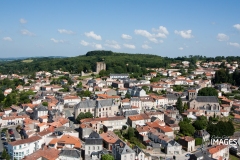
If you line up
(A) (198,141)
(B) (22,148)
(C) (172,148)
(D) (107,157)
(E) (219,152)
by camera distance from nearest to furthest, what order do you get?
(D) (107,157) → (B) (22,148) → (E) (219,152) → (C) (172,148) → (A) (198,141)

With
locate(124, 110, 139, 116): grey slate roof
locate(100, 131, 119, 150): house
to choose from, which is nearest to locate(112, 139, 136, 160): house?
locate(100, 131, 119, 150): house

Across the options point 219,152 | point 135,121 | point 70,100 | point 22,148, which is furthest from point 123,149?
point 70,100

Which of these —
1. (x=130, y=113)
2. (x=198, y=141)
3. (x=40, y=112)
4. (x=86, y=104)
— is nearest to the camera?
(x=198, y=141)

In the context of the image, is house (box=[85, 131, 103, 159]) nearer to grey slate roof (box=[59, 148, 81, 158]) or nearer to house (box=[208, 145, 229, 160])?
grey slate roof (box=[59, 148, 81, 158])

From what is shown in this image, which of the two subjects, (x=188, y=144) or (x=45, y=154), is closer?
(x=45, y=154)

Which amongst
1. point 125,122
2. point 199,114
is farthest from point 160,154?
point 199,114

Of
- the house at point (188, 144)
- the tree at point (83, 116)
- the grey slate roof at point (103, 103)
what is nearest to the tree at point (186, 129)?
the house at point (188, 144)

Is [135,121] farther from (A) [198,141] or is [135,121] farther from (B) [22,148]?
(B) [22,148]

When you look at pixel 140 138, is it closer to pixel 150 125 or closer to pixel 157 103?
pixel 150 125
